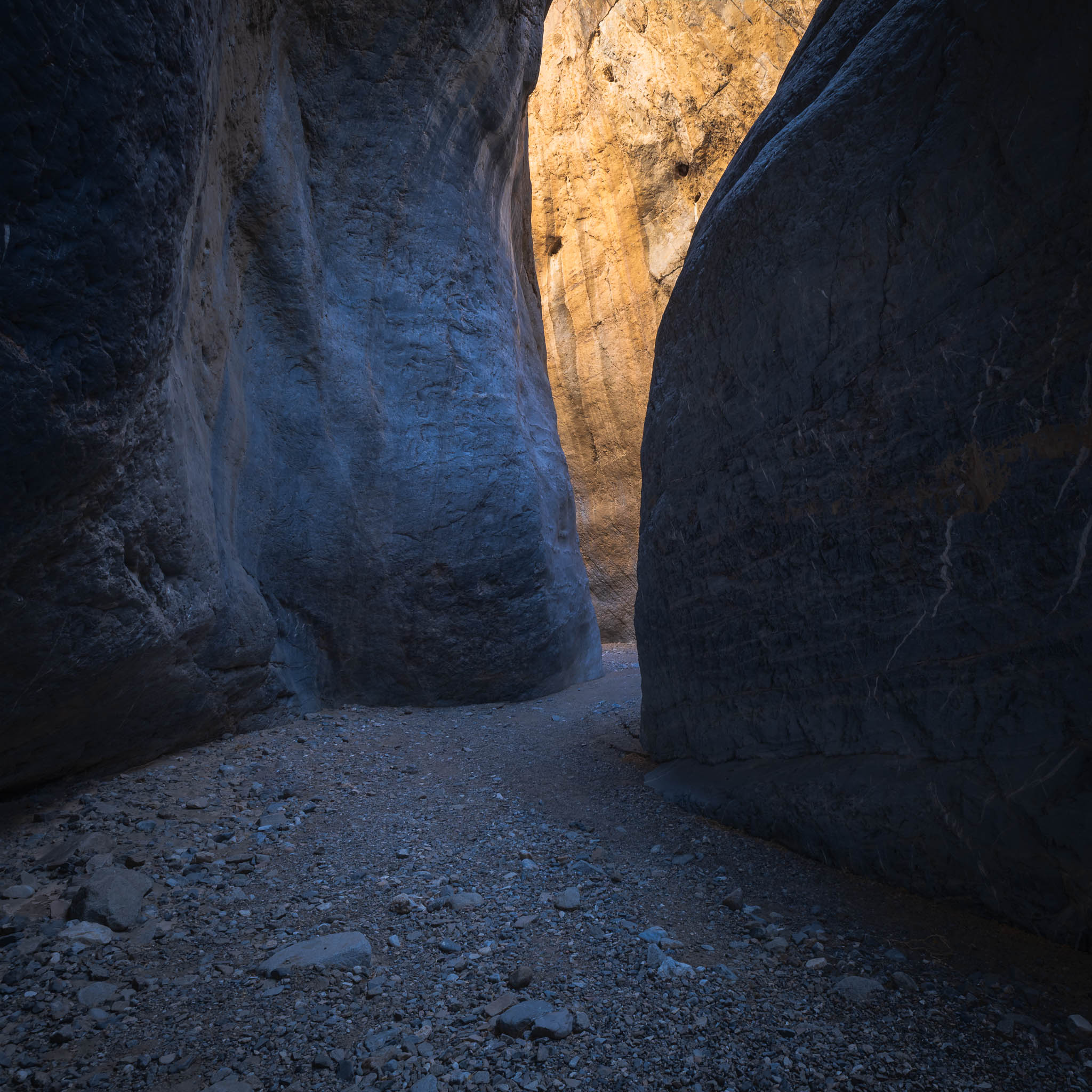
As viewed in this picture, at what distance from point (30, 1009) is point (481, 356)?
5199 mm

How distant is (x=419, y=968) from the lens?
5.86 ft

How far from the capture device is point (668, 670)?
10.6 ft

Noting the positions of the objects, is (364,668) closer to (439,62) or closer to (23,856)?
(23,856)

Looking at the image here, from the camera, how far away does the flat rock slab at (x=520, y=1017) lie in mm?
1515

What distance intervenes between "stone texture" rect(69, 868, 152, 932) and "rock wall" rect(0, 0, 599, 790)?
0.73 meters

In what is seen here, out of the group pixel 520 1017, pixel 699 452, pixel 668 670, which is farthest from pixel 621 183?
pixel 520 1017

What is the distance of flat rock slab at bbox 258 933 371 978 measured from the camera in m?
1.77

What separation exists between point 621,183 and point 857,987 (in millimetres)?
13769

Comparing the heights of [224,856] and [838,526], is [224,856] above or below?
below

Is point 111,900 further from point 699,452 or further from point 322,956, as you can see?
point 699,452

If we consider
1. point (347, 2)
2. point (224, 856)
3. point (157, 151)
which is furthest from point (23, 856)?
point (347, 2)

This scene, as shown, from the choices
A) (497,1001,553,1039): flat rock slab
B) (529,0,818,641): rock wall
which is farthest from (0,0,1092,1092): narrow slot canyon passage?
(529,0,818,641): rock wall

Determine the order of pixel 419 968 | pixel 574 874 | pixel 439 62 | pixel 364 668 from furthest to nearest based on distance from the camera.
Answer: pixel 439 62 < pixel 364 668 < pixel 574 874 < pixel 419 968

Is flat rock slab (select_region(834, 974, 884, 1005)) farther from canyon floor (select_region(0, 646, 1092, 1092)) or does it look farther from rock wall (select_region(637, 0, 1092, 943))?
rock wall (select_region(637, 0, 1092, 943))
